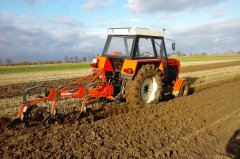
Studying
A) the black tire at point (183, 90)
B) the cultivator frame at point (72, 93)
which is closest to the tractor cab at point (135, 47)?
the cultivator frame at point (72, 93)

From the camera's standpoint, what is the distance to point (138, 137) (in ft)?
16.8

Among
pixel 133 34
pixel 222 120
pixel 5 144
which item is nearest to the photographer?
pixel 5 144

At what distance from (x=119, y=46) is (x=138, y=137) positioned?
141 inches

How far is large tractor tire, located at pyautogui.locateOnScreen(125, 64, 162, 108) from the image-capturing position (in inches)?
278

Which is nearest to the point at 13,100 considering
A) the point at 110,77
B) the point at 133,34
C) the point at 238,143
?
the point at 110,77

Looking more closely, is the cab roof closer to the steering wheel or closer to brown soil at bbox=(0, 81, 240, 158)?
the steering wheel

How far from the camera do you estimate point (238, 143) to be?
5324 millimetres

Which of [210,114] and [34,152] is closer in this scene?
[34,152]

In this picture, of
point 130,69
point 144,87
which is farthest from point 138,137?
point 144,87

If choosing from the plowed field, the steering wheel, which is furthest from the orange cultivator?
the steering wheel

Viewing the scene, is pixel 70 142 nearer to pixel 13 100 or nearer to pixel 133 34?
pixel 133 34

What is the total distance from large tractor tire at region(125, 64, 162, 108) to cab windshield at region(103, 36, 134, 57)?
82 cm

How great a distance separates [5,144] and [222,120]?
4.73 metres

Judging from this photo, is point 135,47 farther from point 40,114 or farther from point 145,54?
point 40,114
